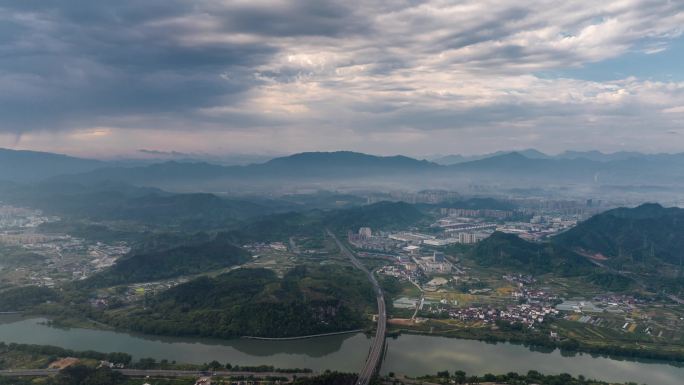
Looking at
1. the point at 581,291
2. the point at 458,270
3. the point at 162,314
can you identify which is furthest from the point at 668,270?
the point at 162,314

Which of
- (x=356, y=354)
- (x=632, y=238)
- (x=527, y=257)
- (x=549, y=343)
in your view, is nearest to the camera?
(x=356, y=354)

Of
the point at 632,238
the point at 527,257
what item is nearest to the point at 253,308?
the point at 527,257

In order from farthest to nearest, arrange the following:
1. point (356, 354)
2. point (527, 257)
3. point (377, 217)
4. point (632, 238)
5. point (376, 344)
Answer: point (377, 217) < point (632, 238) < point (527, 257) < point (376, 344) < point (356, 354)

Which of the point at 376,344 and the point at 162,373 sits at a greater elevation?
the point at 376,344

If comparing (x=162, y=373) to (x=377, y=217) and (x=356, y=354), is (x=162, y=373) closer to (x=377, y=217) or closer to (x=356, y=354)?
(x=356, y=354)

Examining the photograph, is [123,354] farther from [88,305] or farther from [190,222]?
[190,222]

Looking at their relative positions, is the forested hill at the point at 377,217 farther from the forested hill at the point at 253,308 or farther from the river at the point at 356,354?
the river at the point at 356,354
